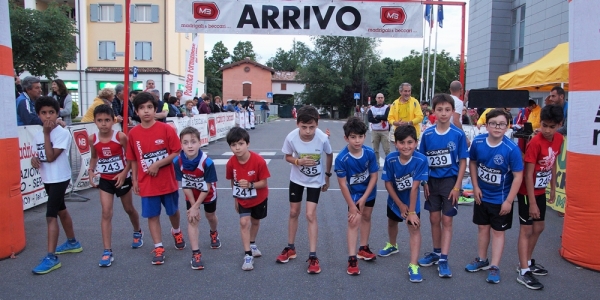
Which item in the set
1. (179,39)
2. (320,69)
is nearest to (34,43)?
(179,39)

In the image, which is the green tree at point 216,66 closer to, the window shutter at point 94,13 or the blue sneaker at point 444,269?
the window shutter at point 94,13

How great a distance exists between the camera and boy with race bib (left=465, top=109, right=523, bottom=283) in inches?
179

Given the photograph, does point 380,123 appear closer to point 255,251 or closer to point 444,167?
point 444,167

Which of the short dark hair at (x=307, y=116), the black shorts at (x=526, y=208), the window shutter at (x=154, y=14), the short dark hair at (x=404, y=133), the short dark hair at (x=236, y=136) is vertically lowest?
the black shorts at (x=526, y=208)

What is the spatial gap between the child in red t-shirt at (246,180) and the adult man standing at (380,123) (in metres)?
6.33

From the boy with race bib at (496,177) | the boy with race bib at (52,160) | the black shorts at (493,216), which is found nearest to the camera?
the boy with race bib at (496,177)

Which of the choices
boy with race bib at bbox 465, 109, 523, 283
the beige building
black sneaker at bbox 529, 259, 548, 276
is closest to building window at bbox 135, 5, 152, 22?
the beige building

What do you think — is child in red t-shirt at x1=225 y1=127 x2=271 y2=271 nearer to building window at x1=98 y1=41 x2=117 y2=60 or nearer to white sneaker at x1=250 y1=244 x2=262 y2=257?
white sneaker at x1=250 y1=244 x2=262 y2=257

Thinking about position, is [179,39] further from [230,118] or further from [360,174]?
[360,174]

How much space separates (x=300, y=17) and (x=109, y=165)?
5.60m

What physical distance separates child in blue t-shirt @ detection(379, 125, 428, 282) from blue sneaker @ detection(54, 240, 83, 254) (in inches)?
139

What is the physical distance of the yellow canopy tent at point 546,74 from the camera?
10.2 m

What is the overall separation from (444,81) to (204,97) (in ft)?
157

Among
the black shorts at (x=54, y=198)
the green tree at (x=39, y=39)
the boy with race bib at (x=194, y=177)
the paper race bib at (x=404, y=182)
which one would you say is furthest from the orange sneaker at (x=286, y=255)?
the green tree at (x=39, y=39)
